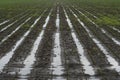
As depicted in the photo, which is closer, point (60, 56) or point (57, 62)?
point (57, 62)

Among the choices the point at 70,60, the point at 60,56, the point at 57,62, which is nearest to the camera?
the point at 57,62

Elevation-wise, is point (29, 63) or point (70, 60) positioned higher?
point (29, 63)

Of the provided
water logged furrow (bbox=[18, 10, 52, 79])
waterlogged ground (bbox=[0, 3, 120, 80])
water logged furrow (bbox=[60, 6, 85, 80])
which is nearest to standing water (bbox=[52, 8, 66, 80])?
waterlogged ground (bbox=[0, 3, 120, 80])

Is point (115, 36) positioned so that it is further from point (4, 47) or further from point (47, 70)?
point (47, 70)

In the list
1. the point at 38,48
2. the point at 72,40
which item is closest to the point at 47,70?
the point at 38,48

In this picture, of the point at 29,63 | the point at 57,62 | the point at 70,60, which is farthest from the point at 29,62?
the point at 70,60

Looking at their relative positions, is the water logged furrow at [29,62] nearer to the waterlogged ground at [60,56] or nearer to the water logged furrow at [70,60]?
the waterlogged ground at [60,56]

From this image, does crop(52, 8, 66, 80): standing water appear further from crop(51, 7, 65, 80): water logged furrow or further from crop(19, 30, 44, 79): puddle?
crop(19, 30, 44, 79): puddle

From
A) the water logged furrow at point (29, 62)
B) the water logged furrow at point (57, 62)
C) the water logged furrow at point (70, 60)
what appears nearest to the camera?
the water logged furrow at point (70, 60)

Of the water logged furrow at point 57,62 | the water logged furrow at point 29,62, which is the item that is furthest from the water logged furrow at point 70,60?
the water logged furrow at point 29,62

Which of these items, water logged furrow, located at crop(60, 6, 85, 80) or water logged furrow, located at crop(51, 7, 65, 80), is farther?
water logged furrow, located at crop(51, 7, 65, 80)

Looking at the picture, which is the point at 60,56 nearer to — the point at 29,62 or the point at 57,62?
the point at 57,62

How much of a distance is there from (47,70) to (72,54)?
2.54 metres

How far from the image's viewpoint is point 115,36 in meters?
17.2
